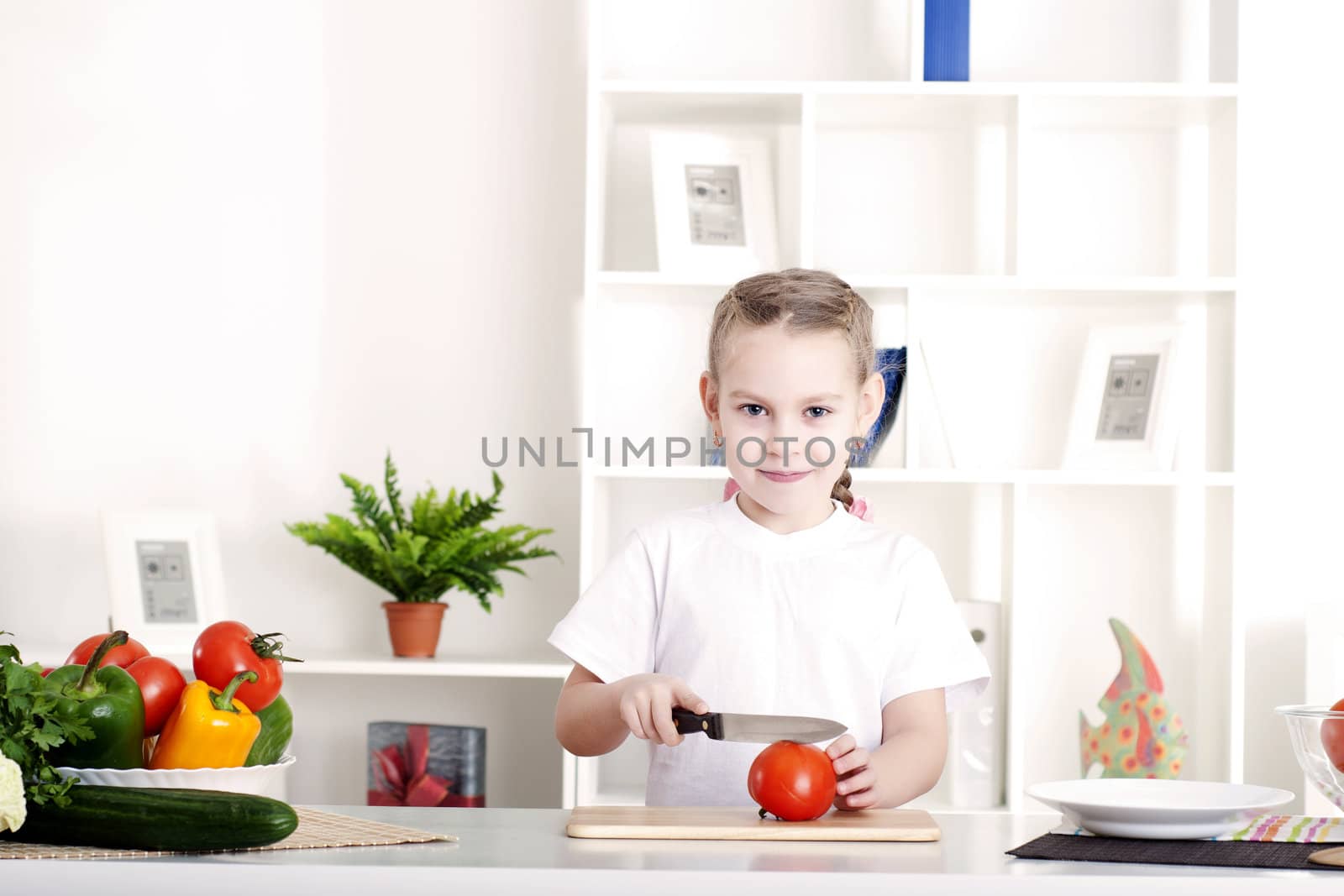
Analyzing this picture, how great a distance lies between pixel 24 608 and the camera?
2982 millimetres

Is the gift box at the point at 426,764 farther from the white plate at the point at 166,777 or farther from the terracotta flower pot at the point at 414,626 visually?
the white plate at the point at 166,777

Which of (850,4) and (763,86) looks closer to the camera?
(763,86)

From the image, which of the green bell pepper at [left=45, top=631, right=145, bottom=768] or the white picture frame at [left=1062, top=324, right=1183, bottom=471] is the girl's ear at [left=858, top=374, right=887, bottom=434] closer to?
the green bell pepper at [left=45, top=631, right=145, bottom=768]

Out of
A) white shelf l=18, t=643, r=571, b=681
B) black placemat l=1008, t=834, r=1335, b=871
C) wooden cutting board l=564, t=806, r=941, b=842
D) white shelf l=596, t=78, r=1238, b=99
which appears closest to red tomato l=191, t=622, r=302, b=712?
wooden cutting board l=564, t=806, r=941, b=842

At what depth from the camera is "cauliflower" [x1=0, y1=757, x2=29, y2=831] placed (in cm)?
101

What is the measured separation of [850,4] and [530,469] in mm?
1258

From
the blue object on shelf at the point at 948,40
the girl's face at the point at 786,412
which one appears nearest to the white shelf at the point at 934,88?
the blue object on shelf at the point at 948,40

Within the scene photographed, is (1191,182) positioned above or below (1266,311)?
above

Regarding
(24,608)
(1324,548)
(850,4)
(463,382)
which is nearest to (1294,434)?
(1324,548)

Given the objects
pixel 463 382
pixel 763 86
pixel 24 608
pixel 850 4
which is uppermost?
pixel 850 4

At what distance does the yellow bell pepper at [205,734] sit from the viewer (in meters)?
1.13

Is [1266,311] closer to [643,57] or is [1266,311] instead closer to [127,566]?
[643,57]

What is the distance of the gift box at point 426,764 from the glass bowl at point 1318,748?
73.4 inches

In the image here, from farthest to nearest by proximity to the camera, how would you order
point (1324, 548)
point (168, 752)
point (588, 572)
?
point (1324, 548) → point (588, 572) → point (168, 752)
